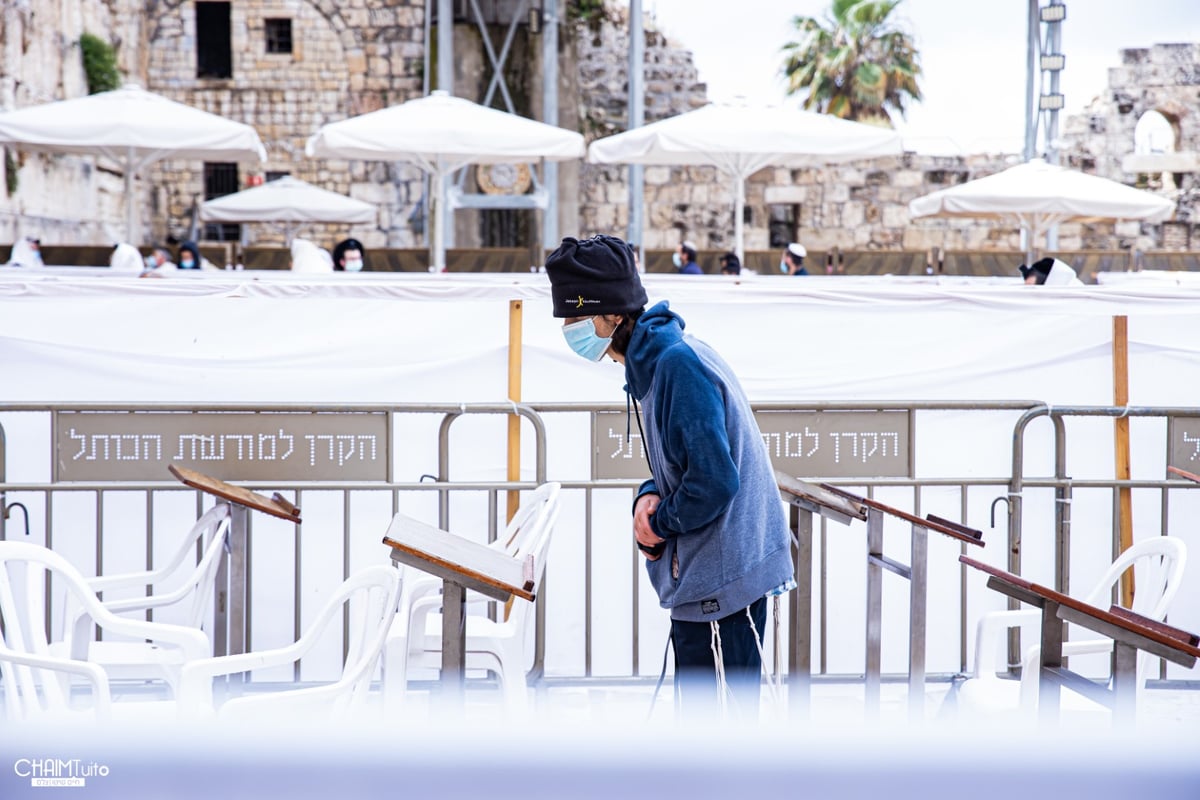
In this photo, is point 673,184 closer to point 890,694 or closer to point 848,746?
point 890,694

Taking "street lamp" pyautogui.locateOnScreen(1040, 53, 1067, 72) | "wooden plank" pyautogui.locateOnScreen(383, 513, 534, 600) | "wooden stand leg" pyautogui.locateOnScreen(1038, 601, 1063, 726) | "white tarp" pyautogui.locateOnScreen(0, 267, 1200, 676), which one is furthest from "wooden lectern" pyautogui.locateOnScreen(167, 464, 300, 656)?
"street lamp" pyautogui.locateOnScreen(1040, 53, 1067, 72)

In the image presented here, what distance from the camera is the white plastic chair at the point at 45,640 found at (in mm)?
2877

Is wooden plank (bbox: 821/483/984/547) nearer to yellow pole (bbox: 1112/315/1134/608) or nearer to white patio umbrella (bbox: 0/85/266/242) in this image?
yellow pole (bbox: 1112/315/1134/608)

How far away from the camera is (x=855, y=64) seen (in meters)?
32.5

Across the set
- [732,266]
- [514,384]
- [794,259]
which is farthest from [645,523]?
[794,259]

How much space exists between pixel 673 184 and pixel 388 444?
1889 centimetres

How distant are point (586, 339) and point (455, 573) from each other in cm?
76

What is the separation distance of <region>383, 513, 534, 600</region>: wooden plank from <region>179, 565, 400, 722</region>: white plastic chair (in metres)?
0.47

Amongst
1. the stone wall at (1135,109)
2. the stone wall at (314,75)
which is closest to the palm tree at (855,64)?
the stone wall at (1135,109)

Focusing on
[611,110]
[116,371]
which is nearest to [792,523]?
[116,371]

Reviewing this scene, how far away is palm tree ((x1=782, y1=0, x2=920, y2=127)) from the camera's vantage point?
32219 mm

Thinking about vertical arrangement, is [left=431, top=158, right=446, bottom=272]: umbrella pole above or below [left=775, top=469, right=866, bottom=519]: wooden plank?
above

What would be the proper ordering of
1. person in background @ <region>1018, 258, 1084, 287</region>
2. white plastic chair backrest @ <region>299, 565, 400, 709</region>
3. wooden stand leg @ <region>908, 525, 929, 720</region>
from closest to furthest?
1. white plastic chair backrest @ <region>299, 565, 400, 709</region>
2. wooden stand leg @ <region>908, 525, 929, 720</region>
3. person in background @ <region>1018, 258, 1084, 287</region>

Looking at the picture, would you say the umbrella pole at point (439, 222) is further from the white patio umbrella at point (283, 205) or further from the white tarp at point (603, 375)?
the white tarp at point (603, 375)
